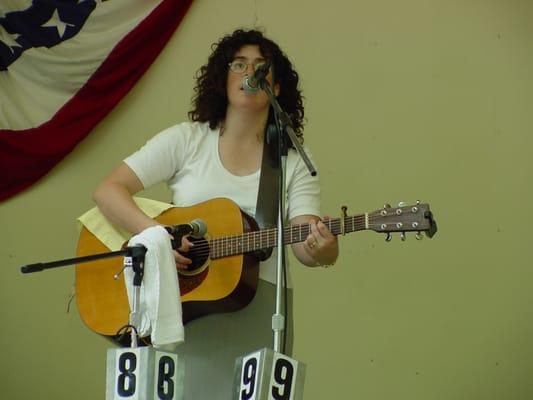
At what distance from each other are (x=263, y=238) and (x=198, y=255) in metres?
0.22

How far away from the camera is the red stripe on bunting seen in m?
3.87

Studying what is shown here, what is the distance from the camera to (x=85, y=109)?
391cm

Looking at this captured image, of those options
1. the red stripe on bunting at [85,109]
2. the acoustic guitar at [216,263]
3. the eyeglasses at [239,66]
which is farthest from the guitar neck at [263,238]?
the red stripe on bunting at [85,109]

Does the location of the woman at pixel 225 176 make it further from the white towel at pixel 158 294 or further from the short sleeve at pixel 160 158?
the white towel at pixel 158 294

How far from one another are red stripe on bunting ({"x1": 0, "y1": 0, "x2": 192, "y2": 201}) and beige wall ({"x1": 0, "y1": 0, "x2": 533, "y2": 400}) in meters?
0.08

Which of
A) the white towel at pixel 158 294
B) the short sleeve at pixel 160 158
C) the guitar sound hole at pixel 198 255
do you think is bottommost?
the white towel at pixel 158 294

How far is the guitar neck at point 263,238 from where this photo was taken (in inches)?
93.4

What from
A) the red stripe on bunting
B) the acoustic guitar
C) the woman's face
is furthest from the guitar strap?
the red stripe on bunting

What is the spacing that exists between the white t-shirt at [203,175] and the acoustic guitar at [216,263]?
0.05 m

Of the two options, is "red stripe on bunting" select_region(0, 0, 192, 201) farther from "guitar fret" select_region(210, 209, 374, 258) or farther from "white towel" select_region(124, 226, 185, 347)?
"white towel" select_region(124, 226, 185, 347)

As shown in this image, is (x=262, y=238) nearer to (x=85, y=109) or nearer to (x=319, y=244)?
(x=319, y=244)

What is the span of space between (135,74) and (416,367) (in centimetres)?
180

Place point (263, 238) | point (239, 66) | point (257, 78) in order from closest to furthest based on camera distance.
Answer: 1. point (257, 78)
2. point (263, 238)
3. point (239, 66)

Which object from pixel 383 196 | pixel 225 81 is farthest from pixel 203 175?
pixel 383 196
